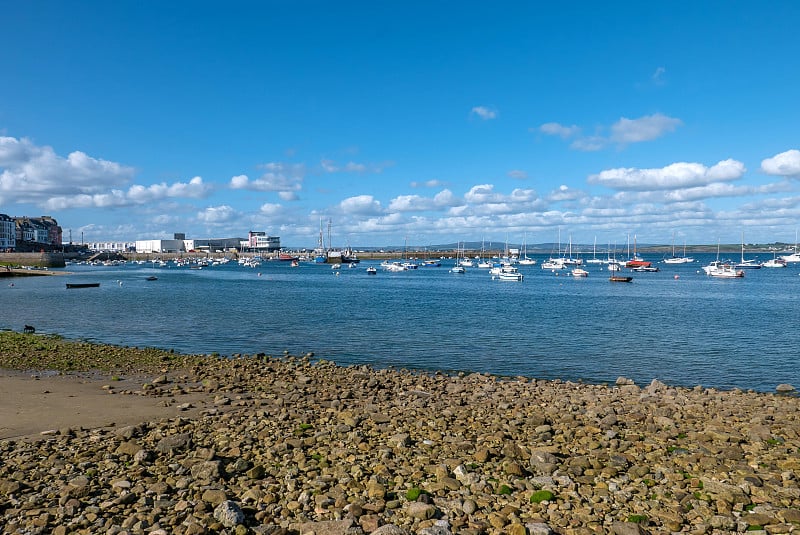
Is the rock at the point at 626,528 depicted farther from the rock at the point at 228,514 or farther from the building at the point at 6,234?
the building at the point at 6,234

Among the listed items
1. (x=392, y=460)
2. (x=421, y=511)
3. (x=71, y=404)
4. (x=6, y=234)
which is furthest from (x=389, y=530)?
(x=6, y=234)

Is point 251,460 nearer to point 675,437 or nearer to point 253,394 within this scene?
point 253,394

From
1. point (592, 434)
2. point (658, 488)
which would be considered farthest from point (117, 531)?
point (592, 434)

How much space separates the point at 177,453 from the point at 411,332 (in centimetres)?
2610

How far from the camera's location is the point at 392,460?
39.5 feet

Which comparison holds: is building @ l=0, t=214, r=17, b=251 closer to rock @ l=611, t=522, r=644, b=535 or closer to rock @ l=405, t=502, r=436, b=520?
rock @ l=405, t=502, r=436, b=520

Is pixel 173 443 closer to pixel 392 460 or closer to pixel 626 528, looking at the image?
pixel 392 460

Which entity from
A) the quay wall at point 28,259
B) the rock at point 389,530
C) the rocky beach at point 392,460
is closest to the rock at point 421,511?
the rocky beach at point 392,460

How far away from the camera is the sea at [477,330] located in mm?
27234

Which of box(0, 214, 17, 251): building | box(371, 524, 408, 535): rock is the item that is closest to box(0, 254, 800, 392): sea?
box(371, 524, 408, 535): rock

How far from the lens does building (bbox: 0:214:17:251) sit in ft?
557

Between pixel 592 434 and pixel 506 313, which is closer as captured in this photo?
pixel 592 434

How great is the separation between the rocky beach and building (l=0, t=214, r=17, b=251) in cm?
18491

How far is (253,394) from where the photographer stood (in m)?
19.5
